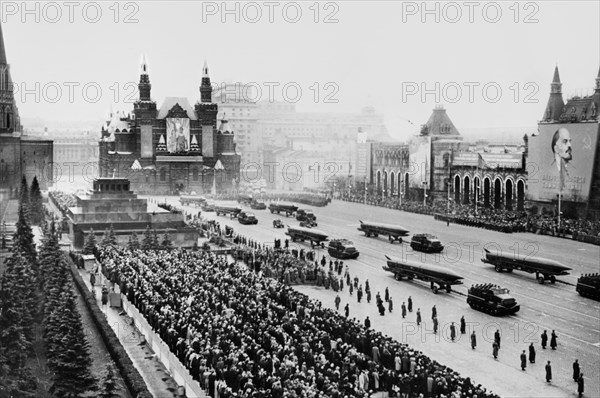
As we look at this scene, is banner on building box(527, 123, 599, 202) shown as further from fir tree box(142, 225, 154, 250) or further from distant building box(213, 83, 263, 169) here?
distant building box(213, 83, 263, 169)

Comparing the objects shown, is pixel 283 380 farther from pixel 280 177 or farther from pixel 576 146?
pixel 280 177

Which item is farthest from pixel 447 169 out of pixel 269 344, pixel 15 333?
pixel 15 333

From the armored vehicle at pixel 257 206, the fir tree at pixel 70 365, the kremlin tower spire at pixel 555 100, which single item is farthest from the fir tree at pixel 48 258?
the kremlin tower spire at pixel 555 100

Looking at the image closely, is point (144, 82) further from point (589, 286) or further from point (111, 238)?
point (589, 286)

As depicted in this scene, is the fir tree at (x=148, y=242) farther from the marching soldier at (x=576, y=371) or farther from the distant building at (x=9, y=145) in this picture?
the distant building at (x=9, y=145)

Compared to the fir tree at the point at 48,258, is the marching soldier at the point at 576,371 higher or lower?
lower

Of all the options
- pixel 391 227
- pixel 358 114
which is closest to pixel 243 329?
pixel 391 227

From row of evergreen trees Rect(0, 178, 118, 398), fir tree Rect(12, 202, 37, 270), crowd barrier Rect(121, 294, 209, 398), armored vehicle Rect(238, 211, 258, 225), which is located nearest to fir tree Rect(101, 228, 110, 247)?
fir tree Rect(12, 202, 37, 270)
